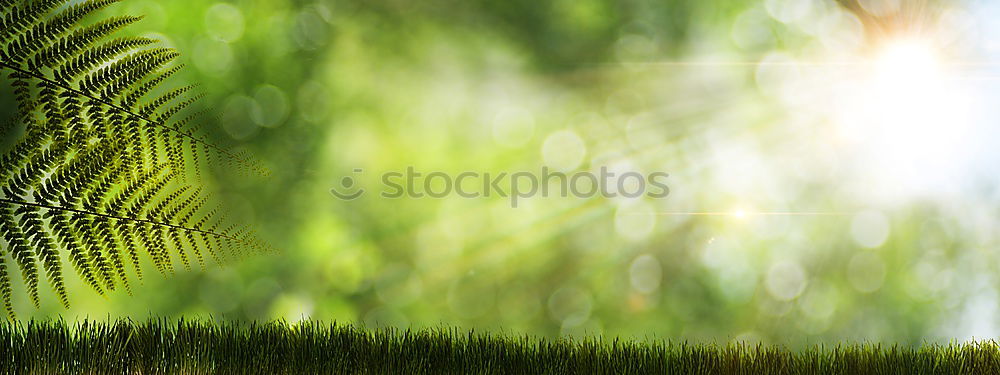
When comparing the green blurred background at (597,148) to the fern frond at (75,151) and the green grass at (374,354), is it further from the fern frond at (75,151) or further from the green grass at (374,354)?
the fern frond at (75,151)

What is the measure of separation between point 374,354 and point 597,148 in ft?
3.47

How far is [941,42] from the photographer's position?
2232 mm

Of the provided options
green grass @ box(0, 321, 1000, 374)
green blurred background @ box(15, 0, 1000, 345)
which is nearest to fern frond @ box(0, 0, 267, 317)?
green grass @ box(0, 321, 1000, 374)

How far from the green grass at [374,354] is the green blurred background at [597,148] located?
1.30ft

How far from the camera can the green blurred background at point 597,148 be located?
2.17 m

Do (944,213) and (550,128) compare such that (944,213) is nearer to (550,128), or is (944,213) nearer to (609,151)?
(609,151)

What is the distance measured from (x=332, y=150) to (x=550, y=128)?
2.42 feet

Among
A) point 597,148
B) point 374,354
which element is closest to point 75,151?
point 374,354

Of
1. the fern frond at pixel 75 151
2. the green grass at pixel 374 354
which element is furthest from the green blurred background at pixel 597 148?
the fern frond at pixel 75 151

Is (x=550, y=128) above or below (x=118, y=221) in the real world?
above

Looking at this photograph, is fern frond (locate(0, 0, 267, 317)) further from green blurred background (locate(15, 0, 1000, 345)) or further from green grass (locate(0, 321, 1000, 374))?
green blurred background (locate(15, 0, 1000, 345))

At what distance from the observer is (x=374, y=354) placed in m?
1.60

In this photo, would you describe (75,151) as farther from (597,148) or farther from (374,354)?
(597,148)

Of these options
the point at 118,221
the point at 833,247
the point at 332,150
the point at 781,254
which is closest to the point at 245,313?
the point at 332,150
